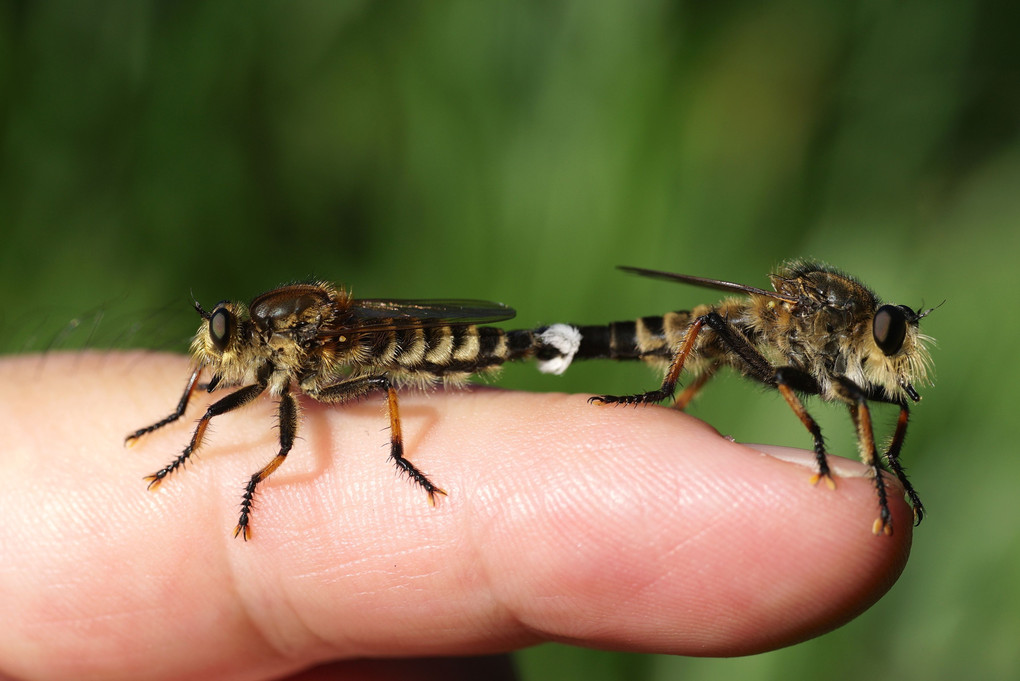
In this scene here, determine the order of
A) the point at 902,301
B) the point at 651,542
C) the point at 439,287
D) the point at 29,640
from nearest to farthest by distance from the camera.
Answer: the point at 651,542
the point at 29,640
the point at 902,301
the point at 439,287

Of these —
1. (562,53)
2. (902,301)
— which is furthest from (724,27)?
(902,301)

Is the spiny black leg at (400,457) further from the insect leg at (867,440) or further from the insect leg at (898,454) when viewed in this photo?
the insect leg at (898,454)

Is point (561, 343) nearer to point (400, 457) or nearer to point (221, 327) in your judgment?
point (400, 457)

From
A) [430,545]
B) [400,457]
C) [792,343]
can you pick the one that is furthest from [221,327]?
[792,343]

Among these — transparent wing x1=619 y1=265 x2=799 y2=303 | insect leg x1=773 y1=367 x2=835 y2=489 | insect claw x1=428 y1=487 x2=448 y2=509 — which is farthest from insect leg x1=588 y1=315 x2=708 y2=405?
insect claw x1=428 y1=487 x2=448 y2=509

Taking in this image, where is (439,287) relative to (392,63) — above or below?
below

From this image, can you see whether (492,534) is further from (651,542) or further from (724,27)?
(724,27)

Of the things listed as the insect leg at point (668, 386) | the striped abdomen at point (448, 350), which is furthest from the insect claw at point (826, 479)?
the striped abdomen at point (448, 350)

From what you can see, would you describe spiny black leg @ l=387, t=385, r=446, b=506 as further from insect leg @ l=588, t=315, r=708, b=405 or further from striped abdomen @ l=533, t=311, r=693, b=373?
striped abdomen @ l=533, t=311, r=693, b=373
